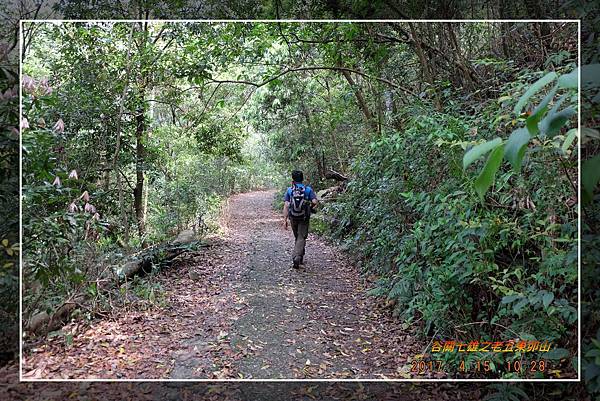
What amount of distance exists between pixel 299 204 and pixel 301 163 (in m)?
0.23

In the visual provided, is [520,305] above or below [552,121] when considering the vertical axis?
below

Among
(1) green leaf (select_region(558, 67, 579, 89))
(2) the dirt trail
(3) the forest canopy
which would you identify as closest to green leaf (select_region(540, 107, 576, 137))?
(1) green leaf (select_region(558, 67, 579, 89))

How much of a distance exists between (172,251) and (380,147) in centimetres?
114

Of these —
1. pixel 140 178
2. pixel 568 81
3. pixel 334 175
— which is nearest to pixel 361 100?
pixel 334 175

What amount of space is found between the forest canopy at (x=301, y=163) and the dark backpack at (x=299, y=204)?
0.25 ft

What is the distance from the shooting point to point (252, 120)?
2.20 meters

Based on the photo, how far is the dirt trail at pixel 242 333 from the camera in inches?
76.0

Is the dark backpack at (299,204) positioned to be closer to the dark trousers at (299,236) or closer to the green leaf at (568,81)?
the dark trousers at (299,236)

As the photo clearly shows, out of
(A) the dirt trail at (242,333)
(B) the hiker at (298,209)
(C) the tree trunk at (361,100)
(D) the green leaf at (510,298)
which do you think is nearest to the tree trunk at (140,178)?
(A) the dirt trail at (242,333)

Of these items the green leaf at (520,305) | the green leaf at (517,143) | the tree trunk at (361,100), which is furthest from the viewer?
the tree trunk at (361,100)

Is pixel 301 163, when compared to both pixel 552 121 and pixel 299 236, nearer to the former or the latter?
pixel 299 236

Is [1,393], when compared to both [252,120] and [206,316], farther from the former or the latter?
[252,120]

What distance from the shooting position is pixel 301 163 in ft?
7.45

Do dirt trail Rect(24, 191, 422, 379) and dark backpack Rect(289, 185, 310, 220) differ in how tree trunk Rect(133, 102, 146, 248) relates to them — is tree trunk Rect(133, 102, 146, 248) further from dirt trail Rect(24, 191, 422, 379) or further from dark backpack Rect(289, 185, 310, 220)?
dark backpack Rect(289, 185, 310, 220)
